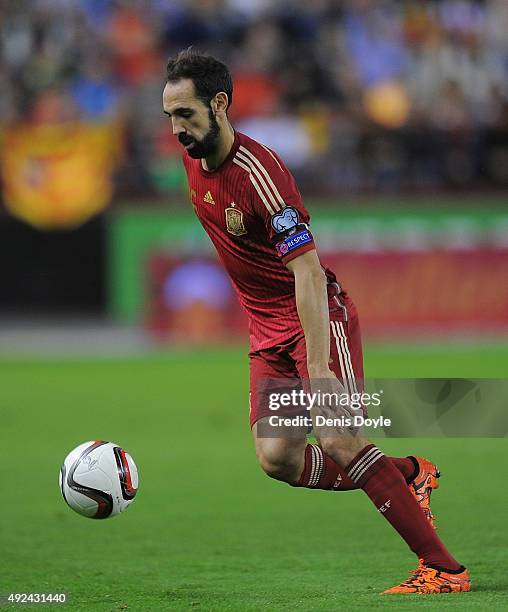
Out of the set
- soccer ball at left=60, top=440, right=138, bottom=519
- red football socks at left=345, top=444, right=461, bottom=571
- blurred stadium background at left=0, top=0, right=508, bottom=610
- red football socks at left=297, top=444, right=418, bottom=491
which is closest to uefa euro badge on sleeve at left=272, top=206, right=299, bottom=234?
red football socks at left=345, top=444, right=461, bottom=571

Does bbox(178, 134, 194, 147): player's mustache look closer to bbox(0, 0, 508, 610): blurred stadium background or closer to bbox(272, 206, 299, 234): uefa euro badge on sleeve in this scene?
bbox(272, 206, 299, 234): uefa euro badge on sleeve

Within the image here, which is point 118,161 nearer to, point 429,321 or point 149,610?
point 429,321

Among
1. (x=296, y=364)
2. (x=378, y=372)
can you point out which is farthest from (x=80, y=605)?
(x=378, y=372)

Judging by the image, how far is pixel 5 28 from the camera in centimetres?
1770

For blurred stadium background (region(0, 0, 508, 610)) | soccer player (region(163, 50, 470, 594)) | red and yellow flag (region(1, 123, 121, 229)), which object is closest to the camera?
soccer player (region(163, 50, 470, 594))

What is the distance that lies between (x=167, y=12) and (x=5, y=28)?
220 centimetres

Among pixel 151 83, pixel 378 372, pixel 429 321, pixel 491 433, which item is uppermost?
pixel 151 83

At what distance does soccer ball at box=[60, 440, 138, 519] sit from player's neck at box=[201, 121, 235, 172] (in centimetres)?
136

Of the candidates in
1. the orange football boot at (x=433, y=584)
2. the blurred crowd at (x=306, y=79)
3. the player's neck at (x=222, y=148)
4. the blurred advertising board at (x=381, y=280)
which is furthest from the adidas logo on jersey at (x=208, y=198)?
the blurred crowd at (x=306, y=79)

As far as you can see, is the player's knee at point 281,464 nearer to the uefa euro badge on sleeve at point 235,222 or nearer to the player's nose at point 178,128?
the uefa euro badge on sleeve at point 235,222

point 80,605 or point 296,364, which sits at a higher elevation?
point 296,364

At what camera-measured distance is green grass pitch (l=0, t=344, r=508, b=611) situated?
17.2 feet

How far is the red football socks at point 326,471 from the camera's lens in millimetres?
5746

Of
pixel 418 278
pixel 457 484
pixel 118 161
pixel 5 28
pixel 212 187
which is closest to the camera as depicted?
→ pixel 212 187
